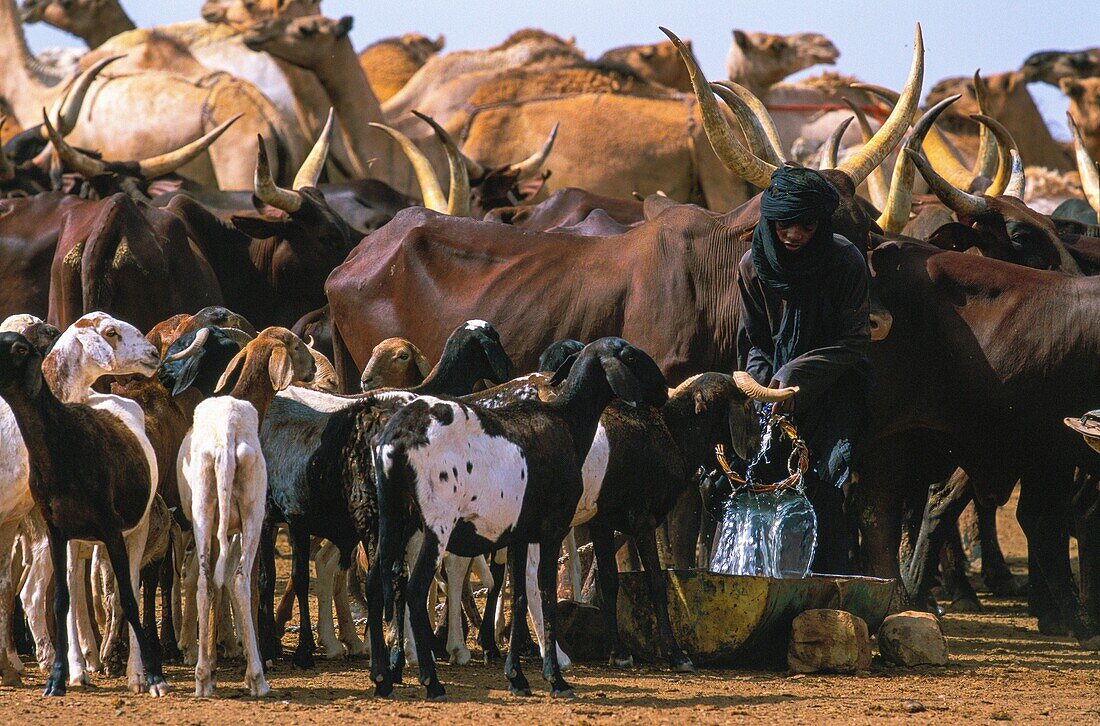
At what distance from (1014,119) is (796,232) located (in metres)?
17.7

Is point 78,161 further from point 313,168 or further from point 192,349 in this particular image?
point 192,349

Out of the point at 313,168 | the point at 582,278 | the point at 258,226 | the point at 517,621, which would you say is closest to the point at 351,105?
the point at 313,168

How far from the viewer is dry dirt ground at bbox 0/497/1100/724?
5.89 metres

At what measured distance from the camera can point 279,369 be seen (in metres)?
7.18

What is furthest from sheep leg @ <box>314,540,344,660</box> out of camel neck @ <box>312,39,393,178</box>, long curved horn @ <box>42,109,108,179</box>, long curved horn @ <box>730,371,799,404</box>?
camel neck @ <box>312,39,393,178</box>

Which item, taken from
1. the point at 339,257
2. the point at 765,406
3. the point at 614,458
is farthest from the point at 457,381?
the point at 339,257

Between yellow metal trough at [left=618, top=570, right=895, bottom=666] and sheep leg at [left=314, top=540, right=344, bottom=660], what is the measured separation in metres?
1.31

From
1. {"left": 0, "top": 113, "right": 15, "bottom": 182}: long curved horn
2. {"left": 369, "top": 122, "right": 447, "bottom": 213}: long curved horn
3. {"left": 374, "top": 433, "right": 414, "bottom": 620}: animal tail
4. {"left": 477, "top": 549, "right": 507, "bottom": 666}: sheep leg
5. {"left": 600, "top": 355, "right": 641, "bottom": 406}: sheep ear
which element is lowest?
{"left": 477, "top": 549, "right": 507, "bottom": 666}: sheep leg

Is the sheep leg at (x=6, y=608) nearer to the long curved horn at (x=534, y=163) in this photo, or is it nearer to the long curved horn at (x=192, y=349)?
the long curved horn at (x=192, y=349)

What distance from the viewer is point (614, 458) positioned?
713cm

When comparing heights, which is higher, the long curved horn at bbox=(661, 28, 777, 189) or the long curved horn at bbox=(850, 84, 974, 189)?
the long curved horn at bbox=(850, 84, 974, 189)

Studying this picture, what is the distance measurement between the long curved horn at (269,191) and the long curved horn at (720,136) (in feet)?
11.8

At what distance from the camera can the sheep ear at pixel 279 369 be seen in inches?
282

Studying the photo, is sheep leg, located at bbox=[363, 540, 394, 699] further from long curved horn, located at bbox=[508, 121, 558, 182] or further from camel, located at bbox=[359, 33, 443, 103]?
camel, located at bbox=[359, 33, 443, 103]
